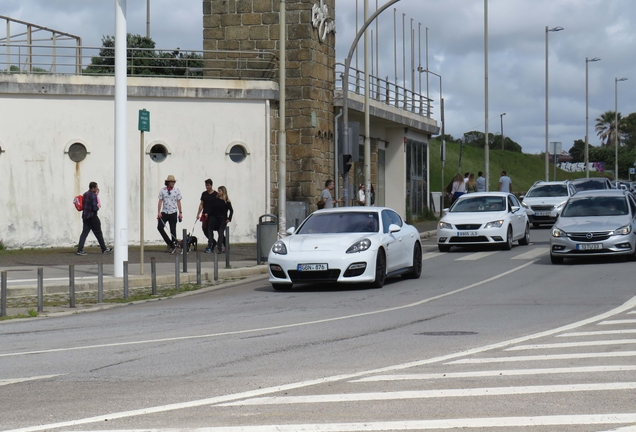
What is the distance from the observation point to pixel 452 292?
1631 centimetres

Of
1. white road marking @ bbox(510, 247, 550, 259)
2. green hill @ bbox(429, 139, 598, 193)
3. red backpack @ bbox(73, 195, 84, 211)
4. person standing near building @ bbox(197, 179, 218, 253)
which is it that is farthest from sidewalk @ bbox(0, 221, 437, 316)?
green hill @ bbox(429, 139, 598, 193)

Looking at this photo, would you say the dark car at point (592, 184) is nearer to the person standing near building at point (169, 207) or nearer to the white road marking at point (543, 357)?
the person standing near building at point (169, 207)

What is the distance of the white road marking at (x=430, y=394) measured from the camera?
7.12m

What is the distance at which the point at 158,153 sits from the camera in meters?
29.7

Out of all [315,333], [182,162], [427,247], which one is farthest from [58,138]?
[315,333]

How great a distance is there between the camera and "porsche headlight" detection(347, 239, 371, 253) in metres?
17.0

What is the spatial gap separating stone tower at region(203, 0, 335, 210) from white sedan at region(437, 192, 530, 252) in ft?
17.6

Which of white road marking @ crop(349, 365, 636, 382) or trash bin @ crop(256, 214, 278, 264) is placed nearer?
white road marking @ crop(349, 365, 636, 382)

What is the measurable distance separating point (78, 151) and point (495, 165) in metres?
79.4

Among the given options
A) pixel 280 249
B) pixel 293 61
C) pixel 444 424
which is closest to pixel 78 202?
pixel 293 61

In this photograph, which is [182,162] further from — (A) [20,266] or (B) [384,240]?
(B) [384,240]

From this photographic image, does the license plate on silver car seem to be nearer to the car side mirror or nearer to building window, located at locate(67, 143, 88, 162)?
the car side mirror

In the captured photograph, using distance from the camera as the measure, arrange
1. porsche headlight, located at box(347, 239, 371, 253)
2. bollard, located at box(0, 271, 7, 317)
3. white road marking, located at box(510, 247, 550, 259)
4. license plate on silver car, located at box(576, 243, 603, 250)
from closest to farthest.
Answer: bollard, located at box(0, 271, 7, 317) → porsche headlight, located at box(347, 239, 371, 253) → license plate on silver car, located at box(576, 243, 603, 250) → white road marking, located at box(510, 247, 550, 259)

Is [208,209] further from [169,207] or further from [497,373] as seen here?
[497,373]
